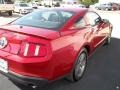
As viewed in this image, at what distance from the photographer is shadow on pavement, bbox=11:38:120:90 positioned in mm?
4348

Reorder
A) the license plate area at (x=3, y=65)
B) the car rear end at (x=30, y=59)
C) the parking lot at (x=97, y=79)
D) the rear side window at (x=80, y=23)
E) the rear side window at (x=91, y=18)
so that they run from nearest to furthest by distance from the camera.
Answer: the car rear end at (x=30, y=59) → the license plate area at (x=3, y=65) → the parking lot at (x=97, y=79) → the rear side window at (x=80, y=23) → the rear side window at (x=91, y=18)

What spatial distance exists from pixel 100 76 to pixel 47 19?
1.77 metres

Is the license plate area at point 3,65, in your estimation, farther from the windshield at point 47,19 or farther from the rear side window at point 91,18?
the rear side window at point 91,18

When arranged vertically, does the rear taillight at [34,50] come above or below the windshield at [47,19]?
below

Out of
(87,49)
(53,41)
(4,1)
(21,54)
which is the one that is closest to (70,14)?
(87,49)

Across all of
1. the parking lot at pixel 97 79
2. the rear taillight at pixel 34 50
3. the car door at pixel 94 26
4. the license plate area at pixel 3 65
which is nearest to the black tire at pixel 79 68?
the parking lot at pixel 97 79

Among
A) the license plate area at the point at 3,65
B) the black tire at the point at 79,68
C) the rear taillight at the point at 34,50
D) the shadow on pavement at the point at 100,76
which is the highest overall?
the rear taillight at the point at 34,50

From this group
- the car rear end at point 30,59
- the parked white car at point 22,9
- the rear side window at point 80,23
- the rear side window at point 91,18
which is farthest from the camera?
the parked white car at point 22,9

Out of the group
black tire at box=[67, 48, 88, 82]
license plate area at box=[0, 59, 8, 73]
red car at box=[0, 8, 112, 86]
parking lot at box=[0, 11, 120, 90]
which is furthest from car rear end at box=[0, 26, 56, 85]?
black tire at box=[67, 48, 88, 82]

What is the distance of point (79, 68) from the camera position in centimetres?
459

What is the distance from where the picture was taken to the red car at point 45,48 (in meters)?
3.40

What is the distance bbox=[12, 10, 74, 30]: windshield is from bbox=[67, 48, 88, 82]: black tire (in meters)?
0.78

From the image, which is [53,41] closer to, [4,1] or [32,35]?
A: [32,35]

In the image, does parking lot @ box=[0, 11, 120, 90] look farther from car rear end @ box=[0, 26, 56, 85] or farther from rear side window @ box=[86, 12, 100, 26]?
rear side window @ box=[86, 12, 100, 26]
